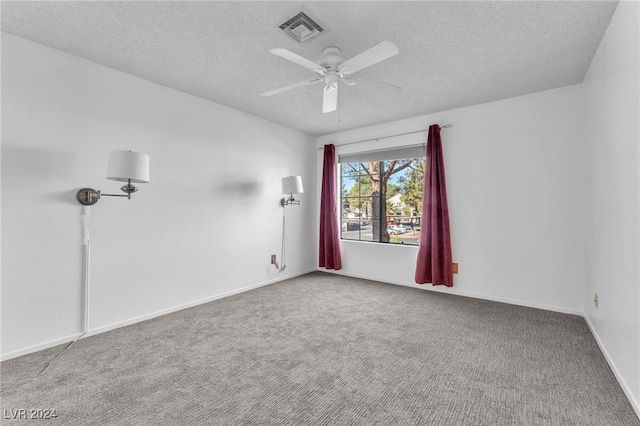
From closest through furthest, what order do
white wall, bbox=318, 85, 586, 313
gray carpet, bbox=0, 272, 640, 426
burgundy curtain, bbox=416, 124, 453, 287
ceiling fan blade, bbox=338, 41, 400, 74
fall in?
gray carpet, bbox=0, 272, 640, 426, ceiling fan blade, bbox=338, 41, 400, 74, white wall, bbox=318, 85, 586, 313, burgundy curtain, bbox=416, 124, 453, 287

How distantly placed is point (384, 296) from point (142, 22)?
356 cm

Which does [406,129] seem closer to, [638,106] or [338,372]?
[638,106]

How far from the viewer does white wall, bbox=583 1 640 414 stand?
1.62 meters

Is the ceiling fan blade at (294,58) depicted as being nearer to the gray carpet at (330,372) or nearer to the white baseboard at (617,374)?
the gray carpet at (330,372)

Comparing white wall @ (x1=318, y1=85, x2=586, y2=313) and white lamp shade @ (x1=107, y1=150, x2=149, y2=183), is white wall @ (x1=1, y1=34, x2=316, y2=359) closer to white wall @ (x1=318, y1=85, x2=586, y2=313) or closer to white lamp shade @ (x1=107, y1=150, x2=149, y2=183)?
white lamp shade @ (x1=107, y1=150, x2=149, y2=183)

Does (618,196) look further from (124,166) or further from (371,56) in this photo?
(124,166)

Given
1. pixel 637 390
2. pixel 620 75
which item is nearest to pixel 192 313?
pixel 637 390

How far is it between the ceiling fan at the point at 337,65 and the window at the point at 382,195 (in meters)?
2.08

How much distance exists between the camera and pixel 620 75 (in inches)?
73.4

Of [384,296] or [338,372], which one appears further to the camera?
[384,296]

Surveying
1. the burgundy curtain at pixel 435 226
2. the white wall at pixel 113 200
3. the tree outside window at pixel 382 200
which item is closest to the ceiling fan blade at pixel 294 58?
the white wall at pixel 113 200

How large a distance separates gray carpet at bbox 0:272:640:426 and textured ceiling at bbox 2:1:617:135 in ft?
7.82

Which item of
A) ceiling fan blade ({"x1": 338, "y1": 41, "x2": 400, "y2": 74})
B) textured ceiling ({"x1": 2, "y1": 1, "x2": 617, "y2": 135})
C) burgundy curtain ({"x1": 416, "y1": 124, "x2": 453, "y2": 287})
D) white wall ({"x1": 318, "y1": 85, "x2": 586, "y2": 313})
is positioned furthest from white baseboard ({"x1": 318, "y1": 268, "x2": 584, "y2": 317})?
ceiling fan blade ({"x1": 338, "y1": 41, "x2": 400, "y2": 74})

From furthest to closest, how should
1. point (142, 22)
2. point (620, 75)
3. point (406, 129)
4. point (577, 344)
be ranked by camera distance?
1. point (406, 129)
2. point (577, 344)
3. point (142, 22)
4. point (620, 75)
